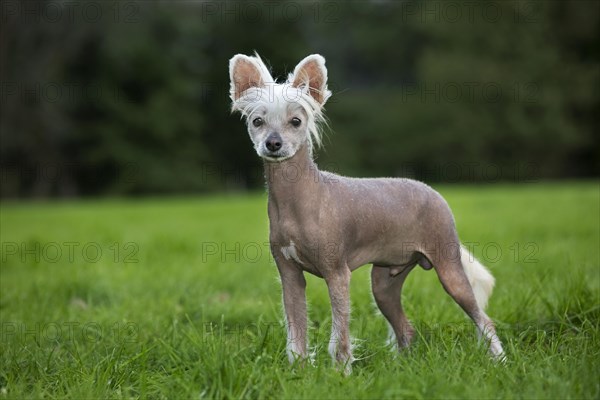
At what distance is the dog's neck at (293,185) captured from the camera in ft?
12.7

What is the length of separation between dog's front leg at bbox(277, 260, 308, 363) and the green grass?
151 millimetres

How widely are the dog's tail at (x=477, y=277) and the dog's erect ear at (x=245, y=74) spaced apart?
1.74 meters

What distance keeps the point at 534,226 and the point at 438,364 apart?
741 cm

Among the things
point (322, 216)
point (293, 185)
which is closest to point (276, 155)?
point (293, 185)

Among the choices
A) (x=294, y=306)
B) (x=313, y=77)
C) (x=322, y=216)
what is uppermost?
(x=313, y=77)

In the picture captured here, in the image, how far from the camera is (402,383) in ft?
11.5

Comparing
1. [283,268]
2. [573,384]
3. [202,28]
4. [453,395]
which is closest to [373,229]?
[283,268]

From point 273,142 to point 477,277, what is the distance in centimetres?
180

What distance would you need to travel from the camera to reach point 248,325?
5328 mm
